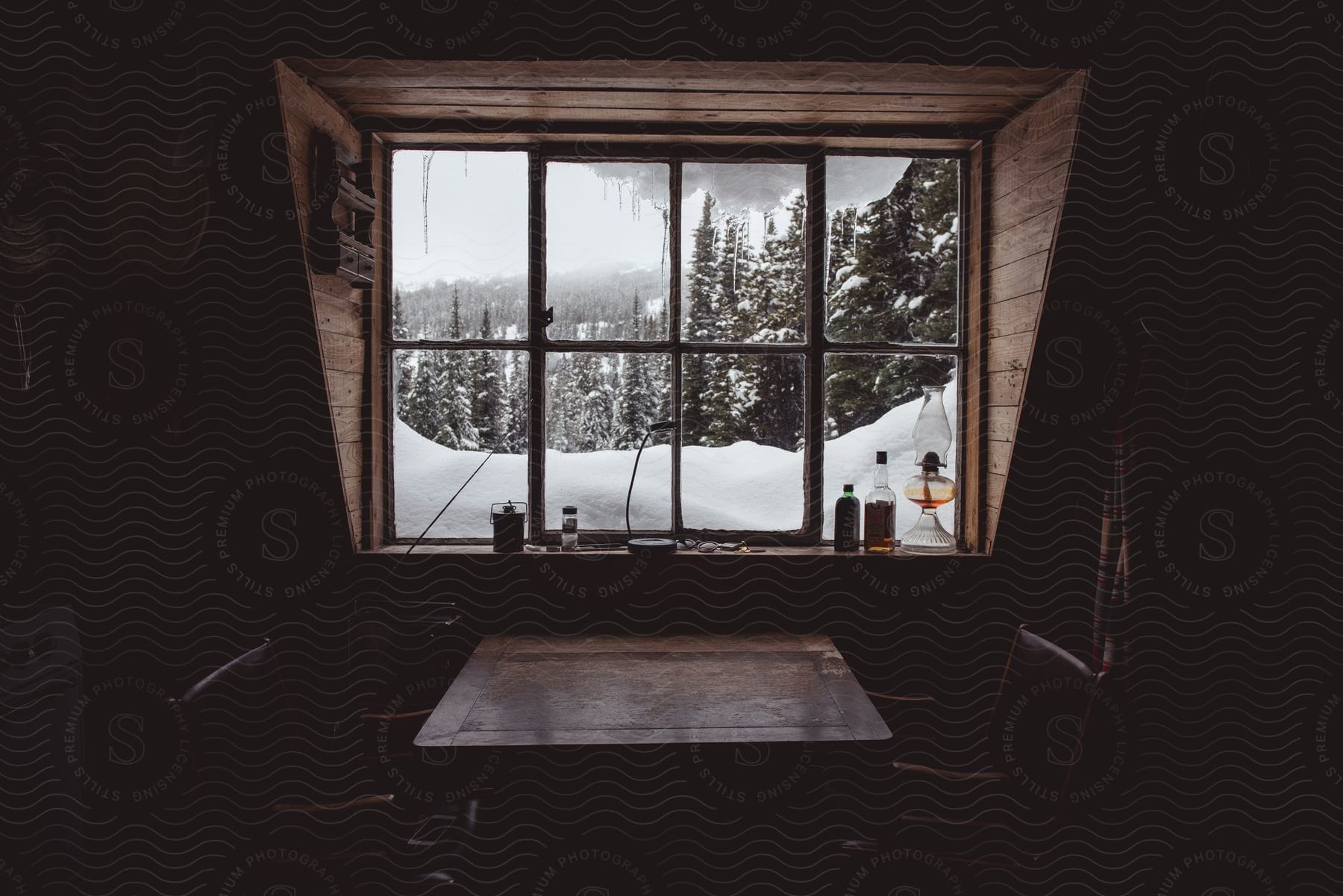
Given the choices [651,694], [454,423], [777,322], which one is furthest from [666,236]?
[651,694]

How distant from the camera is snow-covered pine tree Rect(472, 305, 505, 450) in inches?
119

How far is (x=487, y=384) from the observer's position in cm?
302

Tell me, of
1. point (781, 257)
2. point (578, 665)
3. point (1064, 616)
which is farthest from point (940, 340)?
point (578, 665)

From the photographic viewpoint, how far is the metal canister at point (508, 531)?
9.16ft

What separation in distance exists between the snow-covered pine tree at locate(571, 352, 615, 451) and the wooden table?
80cm

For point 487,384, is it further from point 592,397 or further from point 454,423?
point 592,397

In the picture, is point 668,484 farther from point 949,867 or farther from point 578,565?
point 949,867

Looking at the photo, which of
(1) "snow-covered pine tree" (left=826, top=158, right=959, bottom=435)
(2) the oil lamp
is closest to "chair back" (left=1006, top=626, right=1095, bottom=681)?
(2) the oil lamp

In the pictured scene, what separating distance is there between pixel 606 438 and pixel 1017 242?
1666 mm

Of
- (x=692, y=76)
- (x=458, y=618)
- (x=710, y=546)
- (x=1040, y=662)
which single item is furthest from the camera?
(x=710, y=546)

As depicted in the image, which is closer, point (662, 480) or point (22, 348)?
point (22, 348)

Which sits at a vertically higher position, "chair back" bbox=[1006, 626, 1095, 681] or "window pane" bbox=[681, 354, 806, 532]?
"window pane" bbox=[681, 354, 806, 532]

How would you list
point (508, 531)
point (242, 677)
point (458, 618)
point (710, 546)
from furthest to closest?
point (710, 546)
point (508, 531)
point (458, 618)
point (242, 677)

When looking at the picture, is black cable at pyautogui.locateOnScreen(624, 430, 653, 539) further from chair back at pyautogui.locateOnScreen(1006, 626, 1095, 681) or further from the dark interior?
chair back at pyautogui.locateOnScreen(1006, 626, 1095, 681)
